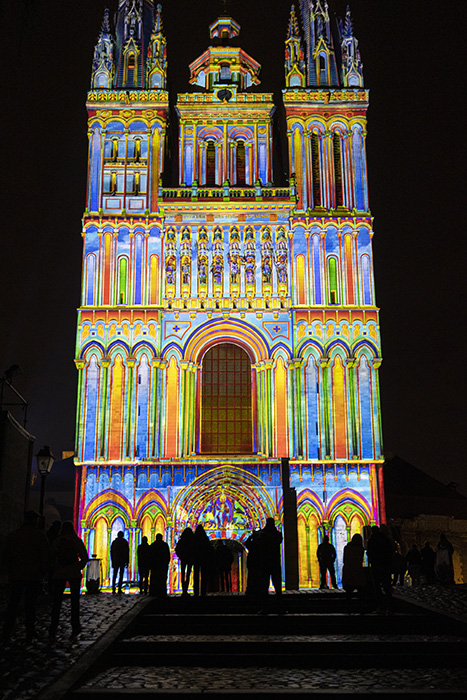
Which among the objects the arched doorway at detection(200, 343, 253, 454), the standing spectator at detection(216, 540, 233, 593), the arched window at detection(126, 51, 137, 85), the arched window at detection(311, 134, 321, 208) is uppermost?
the arched window at detection(126, 51, 137, 85)

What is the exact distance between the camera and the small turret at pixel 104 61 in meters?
37.2

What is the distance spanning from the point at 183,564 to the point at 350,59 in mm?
25344

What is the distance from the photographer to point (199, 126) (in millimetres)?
36938

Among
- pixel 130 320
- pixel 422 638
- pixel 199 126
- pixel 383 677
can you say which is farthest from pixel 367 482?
pixel 383 677

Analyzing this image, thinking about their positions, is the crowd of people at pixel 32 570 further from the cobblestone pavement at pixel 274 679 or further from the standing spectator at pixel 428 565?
the standing spectator at pixel 428 565

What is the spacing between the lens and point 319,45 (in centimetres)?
3812

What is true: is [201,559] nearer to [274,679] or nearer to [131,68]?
[274,679]

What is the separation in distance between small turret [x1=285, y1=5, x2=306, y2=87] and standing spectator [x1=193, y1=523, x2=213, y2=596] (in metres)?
23.2

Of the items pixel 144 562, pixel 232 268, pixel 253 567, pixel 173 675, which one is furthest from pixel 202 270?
pixel 173 675

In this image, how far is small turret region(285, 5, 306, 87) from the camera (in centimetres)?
3725

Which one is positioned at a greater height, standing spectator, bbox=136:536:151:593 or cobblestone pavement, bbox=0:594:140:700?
standing spectator, bbox=136:536:151:593

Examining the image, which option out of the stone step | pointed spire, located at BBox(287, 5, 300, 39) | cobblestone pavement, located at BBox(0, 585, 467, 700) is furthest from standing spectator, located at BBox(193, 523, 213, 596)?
pointed spire, located at BBox(287, 5, 300, 39)

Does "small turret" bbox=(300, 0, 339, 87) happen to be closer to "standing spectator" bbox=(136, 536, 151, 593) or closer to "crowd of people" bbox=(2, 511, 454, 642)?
"crowd of people" bbox=(2, 511, 454, 642)

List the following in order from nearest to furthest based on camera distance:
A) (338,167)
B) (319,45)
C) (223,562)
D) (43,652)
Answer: (43,652) → (223,562) → (338,167) → (319,45)
